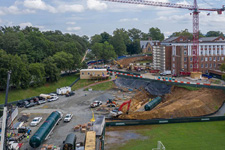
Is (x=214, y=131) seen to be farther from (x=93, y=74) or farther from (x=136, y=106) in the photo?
(x=93, y=74)

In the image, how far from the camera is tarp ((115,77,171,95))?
176ft

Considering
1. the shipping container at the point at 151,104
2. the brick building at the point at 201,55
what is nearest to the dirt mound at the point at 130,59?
the brick building at the point at 201,55

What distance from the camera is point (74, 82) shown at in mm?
61906

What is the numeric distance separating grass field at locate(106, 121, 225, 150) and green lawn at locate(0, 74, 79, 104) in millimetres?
27691

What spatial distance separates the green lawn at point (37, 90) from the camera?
49.2m

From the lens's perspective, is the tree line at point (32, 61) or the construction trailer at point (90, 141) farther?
the tree line at point (32, 61)

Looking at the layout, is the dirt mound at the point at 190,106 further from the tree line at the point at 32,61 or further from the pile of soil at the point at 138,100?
the tree line at the point at 32,61

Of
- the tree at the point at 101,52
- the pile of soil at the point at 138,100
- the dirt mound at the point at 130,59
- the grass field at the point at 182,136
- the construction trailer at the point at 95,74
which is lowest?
the grass field at the point at 182,136

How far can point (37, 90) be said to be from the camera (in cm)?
5469

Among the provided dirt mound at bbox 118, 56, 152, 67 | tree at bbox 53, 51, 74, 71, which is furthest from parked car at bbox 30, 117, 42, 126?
dirt mound at bbox 118, 56, 152, 67

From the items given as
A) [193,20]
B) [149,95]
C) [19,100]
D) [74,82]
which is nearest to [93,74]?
[74,82]

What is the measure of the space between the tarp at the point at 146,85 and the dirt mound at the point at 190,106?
16.3 ft

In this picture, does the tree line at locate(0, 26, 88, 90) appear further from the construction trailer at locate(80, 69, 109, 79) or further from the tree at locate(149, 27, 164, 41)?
the tree at locate(149, 27, 164, 41)

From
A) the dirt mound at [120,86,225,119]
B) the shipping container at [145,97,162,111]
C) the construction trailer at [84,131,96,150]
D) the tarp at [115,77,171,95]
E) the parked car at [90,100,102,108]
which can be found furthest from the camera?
the tarp at [115,77,171,95]
